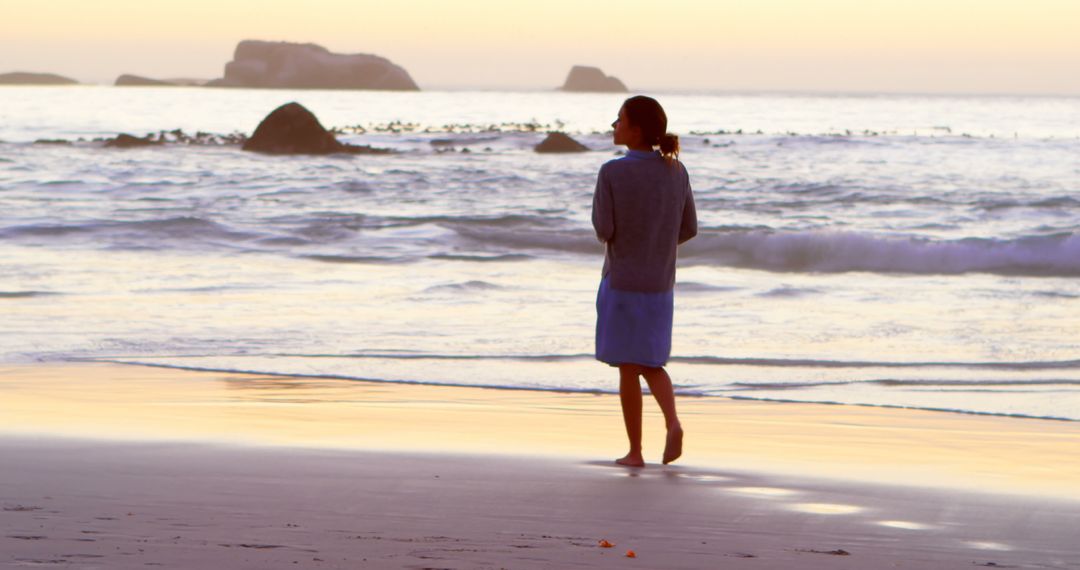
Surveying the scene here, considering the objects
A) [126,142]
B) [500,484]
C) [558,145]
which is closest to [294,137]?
[126,142]

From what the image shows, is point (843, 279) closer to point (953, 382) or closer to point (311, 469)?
point (953, 382)

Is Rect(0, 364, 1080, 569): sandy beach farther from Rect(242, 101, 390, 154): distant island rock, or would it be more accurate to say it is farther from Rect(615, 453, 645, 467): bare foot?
Rect(242, 101, 390, 154): distant island rock

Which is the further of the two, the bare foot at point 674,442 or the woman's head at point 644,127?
the bare foot at point 674,442

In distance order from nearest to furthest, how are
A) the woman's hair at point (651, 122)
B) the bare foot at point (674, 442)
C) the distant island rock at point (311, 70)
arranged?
the woman's hair at point (651, 122)
the bare foot at point (674, 442)
the distant island rock at point (311, 70)

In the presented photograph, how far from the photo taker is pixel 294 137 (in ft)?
129

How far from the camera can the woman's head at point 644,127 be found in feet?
17.2

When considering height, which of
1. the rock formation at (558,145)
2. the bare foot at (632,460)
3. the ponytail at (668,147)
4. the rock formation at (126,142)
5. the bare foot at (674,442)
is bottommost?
the bare foot at (632,460)

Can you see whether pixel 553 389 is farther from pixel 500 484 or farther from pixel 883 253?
pixel 883 253

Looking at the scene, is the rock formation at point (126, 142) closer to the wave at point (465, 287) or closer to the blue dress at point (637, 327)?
the wave at point (465, 287)

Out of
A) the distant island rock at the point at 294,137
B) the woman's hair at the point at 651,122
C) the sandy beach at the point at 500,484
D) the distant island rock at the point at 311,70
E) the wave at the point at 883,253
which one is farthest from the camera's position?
the distant island rock at the point at 311,70

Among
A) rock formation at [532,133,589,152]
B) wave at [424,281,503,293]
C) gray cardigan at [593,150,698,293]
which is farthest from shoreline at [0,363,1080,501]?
rock formation at [532,133,589,152]

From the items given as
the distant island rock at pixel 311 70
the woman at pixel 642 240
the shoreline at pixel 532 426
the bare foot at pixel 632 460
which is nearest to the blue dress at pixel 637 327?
the woman at pixel 642 240

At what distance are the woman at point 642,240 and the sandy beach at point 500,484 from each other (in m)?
0.45

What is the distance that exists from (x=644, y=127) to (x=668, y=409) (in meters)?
1.09
